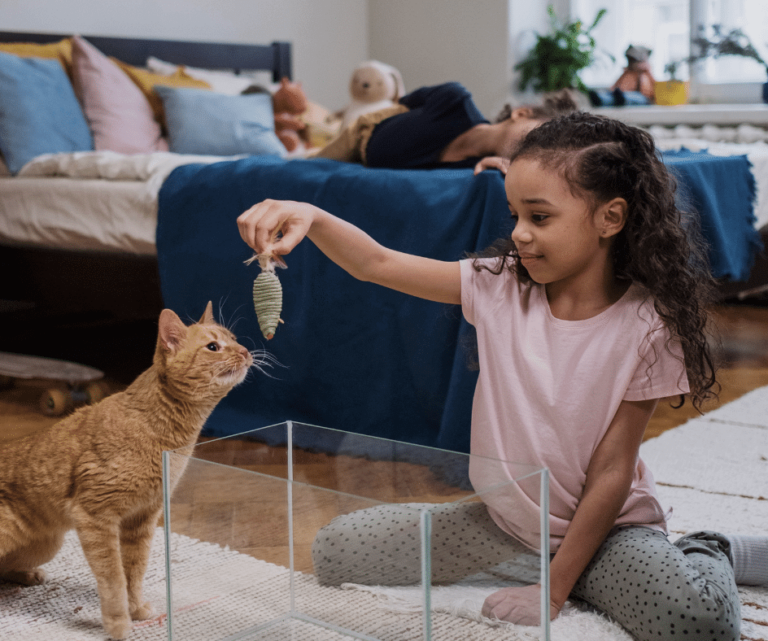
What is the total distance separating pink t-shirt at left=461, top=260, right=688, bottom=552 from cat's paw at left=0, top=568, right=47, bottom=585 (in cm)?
65

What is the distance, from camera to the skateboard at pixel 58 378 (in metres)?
2.15

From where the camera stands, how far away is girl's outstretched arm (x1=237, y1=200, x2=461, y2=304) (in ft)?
3.30

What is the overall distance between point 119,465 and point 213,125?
2372 mm

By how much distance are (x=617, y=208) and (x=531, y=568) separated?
46 cm

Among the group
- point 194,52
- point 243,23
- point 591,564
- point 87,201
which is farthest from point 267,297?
point 243,23

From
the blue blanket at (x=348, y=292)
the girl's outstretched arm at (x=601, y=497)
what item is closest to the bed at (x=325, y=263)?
the blue blanket at (x=348, y=292)

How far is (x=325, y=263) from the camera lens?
1930 millimetres

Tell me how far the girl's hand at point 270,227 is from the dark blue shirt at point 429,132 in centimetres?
107

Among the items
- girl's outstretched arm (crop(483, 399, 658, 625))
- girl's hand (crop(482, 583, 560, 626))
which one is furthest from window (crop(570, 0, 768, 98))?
girl's hand (crop(482, 583, 560, 626))

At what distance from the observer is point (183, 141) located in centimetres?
316

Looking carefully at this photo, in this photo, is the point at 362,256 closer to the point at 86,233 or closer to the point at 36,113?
the point at 86,233

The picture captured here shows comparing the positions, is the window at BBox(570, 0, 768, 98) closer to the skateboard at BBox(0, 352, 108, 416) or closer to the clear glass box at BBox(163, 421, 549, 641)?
the skateboard at BBox(0, 352, 108, 416)

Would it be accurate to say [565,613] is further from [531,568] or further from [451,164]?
[451,164]

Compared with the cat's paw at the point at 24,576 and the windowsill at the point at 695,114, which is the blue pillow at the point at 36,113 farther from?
the windowsill at the point at 695,114
